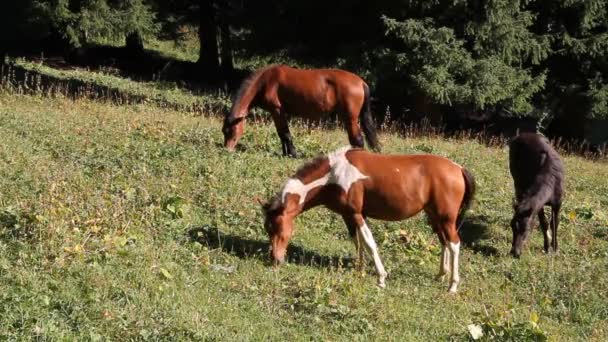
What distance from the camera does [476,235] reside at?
1029 centimetres

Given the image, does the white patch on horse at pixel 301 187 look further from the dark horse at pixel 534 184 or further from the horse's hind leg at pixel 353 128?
the horse's hind leg at pixel 353 128

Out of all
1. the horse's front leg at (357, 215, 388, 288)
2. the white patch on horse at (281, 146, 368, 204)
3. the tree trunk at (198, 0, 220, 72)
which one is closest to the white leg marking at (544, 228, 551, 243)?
the horse's front leg at (357, 215, 388, 288)

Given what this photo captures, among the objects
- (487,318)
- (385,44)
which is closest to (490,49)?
(385,44)

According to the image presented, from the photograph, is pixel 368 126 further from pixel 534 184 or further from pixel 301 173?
pixel 301 173

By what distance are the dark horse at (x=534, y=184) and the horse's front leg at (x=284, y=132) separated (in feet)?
12.0

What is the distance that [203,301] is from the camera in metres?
6.52

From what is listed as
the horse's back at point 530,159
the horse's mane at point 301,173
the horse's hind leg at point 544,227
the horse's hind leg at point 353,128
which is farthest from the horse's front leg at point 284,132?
the horse's hind leg at point 544,227

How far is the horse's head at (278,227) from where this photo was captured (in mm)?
7973

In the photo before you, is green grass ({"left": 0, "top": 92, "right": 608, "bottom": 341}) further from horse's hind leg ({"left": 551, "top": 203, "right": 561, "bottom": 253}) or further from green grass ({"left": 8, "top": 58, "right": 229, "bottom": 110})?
green grass ({"left": 8, "top": 58, "right": 229, "bottom": 110})

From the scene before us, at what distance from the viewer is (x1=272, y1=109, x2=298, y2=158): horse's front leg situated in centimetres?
1239

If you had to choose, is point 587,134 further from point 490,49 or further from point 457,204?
point 457,204

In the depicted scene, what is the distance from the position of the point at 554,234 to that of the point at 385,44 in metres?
9.27

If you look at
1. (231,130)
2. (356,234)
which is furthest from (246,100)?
(356,234)

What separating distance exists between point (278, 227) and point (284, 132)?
4.63 m
